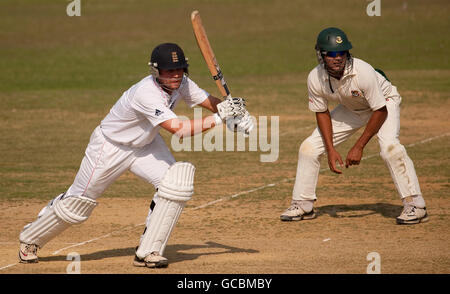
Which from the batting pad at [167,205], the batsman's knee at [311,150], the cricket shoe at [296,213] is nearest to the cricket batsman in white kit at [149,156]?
the batting pad at [167,205]

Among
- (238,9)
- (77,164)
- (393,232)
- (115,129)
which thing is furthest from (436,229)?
(238,9)

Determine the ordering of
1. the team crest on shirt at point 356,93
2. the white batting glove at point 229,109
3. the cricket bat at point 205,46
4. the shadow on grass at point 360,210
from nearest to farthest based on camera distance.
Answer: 1. the white batting glove at point 229,109
2. the cricket bat at point 205,46
3. the team crest on shirt at point 356,93
4. the shadow on grass at point 360,210

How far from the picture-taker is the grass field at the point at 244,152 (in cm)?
741

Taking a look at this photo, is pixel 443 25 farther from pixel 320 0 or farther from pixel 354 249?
pixel 354 249

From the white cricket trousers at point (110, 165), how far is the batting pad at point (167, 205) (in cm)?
35

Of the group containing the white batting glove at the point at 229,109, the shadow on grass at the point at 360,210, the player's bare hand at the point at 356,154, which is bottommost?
the shadow on grass at the point at 360,210

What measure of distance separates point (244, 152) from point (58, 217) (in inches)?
244

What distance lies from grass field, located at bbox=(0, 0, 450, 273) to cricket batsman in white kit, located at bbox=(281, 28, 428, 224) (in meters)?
0.31

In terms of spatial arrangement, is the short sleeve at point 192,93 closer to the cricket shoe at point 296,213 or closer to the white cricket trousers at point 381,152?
the white cricket trousers at point 381,152

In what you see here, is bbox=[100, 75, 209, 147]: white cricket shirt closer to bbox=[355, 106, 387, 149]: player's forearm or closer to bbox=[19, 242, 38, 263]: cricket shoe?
bbox=[19, 242, 38, 263]: cricket shoe

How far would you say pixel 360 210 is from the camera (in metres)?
9.07

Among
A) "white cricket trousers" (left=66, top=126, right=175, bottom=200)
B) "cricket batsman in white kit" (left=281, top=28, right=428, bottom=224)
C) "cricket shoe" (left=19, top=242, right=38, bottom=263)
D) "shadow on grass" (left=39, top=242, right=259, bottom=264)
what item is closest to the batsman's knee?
"cricket batsman in white kit" (left=281, top=28, right=428, bottom=224)

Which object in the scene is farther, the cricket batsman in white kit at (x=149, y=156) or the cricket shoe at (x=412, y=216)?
the cricket shoe at (x=412, y=216)

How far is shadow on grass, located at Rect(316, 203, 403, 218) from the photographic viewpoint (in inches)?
349
